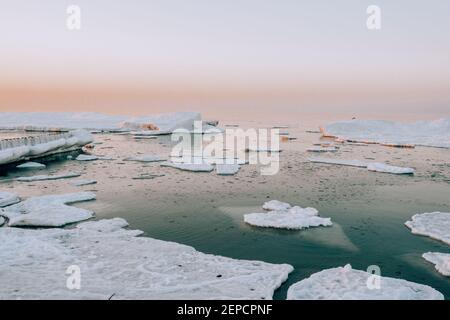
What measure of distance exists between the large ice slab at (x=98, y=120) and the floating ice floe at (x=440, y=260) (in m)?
48.6

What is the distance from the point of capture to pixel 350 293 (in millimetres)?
7656

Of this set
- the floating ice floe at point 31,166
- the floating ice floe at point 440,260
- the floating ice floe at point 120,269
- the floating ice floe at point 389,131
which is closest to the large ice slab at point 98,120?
the floating ice floe at point 389,131

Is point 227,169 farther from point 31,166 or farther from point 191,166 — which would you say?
point 31,166

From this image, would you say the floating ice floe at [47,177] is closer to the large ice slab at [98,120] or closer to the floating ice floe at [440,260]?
the floating ice floe at [440,260]

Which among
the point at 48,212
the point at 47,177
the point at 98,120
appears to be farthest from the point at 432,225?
the point at 98,120

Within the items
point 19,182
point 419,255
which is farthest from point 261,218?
point 19,182

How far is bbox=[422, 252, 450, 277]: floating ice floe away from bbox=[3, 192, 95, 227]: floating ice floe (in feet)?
36.2

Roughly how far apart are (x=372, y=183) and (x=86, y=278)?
16374 millimetres

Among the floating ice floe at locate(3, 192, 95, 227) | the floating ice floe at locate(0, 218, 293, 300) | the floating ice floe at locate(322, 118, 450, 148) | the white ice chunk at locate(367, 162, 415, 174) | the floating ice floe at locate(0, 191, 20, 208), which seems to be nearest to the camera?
the floating ice floe at locate(0, 218, 293, 300)

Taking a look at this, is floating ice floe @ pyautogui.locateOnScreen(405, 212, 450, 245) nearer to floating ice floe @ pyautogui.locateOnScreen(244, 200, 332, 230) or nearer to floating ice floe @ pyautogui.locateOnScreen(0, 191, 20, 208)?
floating ice floe @ pyautogui.locateOnScreen(244, 200, 332, 230)

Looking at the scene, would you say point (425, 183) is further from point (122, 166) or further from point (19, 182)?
point (19, 182)

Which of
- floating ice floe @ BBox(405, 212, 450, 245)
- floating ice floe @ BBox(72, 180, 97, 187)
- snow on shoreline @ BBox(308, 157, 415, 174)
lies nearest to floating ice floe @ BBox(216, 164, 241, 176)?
snow on shoreline @ BBox(308, 157, 415, 174)

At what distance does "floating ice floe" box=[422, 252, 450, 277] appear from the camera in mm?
8966

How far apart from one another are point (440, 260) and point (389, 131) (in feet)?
150
